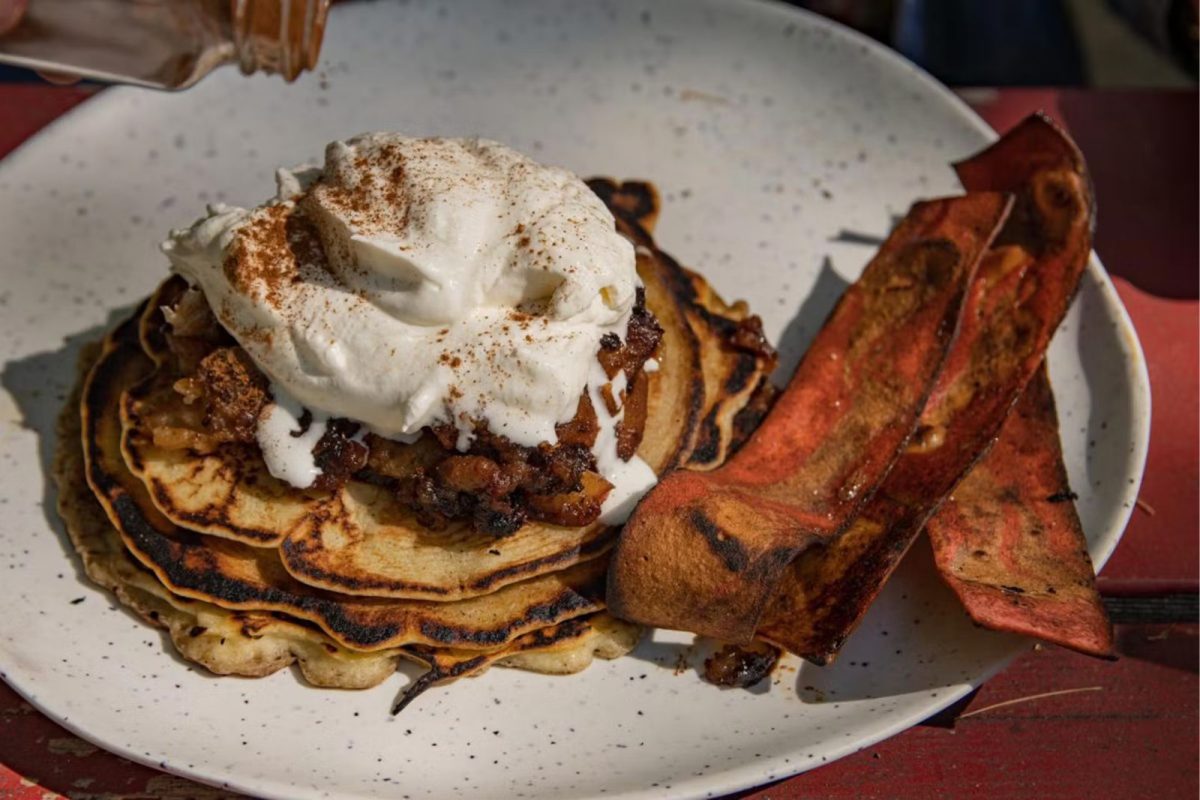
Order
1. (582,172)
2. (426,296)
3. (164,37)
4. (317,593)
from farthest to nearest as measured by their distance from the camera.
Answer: (582,172), (164,37), (317,593), (426,296)

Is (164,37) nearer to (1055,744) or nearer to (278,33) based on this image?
(278,33)

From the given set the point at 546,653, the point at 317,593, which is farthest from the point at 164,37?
the point at 546,653

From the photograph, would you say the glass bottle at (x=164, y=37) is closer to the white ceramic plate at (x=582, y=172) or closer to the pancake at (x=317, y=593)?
the white ceramic plate at (x=582, y=172)

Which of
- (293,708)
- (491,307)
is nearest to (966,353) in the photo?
(491,307)

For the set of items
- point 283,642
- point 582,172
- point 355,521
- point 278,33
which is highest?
point 278,33

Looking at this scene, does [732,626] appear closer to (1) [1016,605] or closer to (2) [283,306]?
(1) [1016,605]

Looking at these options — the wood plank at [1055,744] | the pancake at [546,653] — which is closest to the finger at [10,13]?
the pancake at [546,653]

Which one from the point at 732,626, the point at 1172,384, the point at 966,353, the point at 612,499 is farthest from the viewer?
the point at 1172,384
